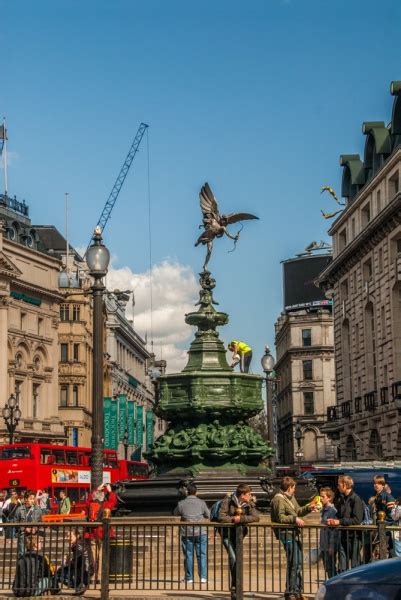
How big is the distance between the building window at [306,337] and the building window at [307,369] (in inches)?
73.3

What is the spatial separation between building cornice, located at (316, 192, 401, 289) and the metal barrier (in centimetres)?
4208

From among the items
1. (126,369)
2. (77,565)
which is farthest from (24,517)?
(126,369)

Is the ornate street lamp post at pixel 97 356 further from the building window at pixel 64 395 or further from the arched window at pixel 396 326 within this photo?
the building window at pixel 64 395

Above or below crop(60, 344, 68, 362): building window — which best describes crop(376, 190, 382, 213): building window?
above

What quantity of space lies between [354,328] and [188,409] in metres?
49.1

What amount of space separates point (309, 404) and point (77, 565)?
10135 cm

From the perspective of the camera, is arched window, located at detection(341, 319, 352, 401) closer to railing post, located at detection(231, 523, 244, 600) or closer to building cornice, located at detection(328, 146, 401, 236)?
building cornice, located at detection(328, 146, 401, 236)

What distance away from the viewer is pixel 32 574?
54.4 feet

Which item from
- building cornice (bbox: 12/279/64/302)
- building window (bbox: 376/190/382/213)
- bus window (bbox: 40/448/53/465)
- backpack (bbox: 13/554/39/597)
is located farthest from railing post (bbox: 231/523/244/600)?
building cornice (bbox: 12/279/64/302)

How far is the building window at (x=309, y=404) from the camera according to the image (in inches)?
4592

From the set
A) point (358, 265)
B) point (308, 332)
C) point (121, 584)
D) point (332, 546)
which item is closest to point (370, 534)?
point (332, 546)

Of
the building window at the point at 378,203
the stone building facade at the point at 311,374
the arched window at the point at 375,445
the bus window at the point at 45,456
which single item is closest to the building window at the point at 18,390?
the arched window at the point at 375,445

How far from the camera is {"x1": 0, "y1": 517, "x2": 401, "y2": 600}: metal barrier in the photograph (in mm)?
15523

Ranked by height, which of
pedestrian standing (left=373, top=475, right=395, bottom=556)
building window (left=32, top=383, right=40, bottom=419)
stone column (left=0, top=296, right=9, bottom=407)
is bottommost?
pedestrian standing (left=373, top=475, right=395, bottom=556)
